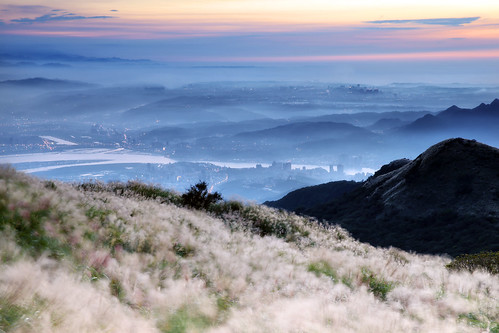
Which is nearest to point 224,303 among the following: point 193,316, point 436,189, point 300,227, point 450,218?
point 193,316

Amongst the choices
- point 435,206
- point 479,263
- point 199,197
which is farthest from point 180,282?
point 435,206

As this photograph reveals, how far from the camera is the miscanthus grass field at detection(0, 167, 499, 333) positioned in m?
4.46

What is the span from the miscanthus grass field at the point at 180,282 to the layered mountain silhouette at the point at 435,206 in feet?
53.4

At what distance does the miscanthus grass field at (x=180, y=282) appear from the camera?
4.46 metres

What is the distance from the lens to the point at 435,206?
96.6ft

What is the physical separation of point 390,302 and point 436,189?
2615 cm

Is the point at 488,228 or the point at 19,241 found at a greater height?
the point at 19,241

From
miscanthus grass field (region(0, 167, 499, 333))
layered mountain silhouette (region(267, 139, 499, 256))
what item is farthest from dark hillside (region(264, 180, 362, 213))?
miscanthus grass field (region(0, 167, 499, 333))

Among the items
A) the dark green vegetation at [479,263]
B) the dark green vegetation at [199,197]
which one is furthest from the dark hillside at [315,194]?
the dark green vegetation at [479,263]

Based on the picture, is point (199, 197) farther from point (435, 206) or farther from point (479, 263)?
point (435, 206)

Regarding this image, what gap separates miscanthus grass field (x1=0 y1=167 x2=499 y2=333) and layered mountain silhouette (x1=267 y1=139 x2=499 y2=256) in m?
16.3

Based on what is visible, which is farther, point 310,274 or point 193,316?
point 310,274

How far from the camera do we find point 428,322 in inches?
223

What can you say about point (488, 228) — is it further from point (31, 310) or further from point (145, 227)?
point (31, 310)
